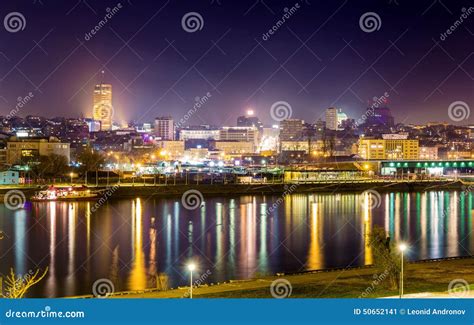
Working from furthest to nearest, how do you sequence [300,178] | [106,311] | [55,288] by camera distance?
[300,178], [55,288], [106,311]

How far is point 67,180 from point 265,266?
375 inches

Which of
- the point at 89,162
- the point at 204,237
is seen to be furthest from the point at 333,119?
the point at 204,237

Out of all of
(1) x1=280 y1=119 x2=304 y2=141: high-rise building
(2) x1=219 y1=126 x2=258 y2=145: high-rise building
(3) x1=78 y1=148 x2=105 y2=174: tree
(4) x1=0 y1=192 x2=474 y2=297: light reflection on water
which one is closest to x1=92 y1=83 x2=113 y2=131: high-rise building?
(2) x1=219 y1=126 x2=258 y2=145: high-rise building

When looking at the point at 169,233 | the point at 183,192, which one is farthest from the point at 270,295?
the point at 183,192

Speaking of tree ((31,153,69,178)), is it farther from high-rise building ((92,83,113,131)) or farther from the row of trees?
high-rise building ((92,83,113,131))

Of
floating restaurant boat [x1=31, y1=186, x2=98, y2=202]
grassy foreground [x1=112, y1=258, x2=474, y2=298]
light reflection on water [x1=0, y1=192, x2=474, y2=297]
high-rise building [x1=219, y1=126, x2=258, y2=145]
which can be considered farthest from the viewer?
high-rise building [x1=219, y1=126, x2=258, y2=145]

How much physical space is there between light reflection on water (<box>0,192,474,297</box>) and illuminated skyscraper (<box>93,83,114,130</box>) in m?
29.4

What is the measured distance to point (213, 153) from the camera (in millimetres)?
31609

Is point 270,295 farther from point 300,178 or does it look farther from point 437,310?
point 300,178

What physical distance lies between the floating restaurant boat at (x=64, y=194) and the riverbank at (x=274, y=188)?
0.92ft

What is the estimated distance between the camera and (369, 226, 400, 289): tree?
359cm

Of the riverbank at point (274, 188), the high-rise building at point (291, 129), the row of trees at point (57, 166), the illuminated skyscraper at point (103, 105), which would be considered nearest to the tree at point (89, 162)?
the row of trees at point (57, 166)

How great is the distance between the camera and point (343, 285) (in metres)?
3.70

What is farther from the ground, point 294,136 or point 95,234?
point 294,136
